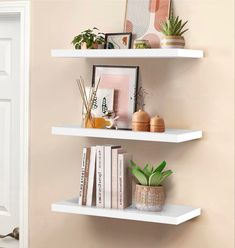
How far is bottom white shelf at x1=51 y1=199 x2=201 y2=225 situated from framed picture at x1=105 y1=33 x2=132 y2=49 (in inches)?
30.0

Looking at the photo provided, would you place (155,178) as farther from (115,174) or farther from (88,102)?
(88,102)

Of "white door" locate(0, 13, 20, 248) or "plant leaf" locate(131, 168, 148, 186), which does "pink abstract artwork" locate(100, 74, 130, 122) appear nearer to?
"plant leaf" locate(131, 168, 148, 186)

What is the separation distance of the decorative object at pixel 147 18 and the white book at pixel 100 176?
55cm

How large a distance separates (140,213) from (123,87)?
61 centimetres

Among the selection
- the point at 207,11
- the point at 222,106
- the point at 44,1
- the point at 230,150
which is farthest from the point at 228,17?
the point at 44,1

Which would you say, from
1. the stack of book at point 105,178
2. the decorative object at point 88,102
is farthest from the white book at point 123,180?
the decorative object at point 88,102

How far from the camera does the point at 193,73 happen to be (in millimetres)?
3342

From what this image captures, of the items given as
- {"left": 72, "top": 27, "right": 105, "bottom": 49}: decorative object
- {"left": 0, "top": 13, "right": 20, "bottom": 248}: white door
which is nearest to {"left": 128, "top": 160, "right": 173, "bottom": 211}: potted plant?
{"left": 72, "top": 27, "right": 105, "bottom": 49}: decorative object

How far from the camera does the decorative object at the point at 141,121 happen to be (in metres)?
3.27

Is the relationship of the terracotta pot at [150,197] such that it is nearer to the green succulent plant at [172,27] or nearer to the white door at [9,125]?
the green succulent plant at [172,27]

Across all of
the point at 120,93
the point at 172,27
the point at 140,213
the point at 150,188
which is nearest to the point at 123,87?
the point at 120,93

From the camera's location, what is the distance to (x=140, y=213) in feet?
10.7

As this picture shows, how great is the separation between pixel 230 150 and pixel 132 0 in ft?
2.78

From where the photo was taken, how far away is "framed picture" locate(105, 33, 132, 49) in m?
3.42
